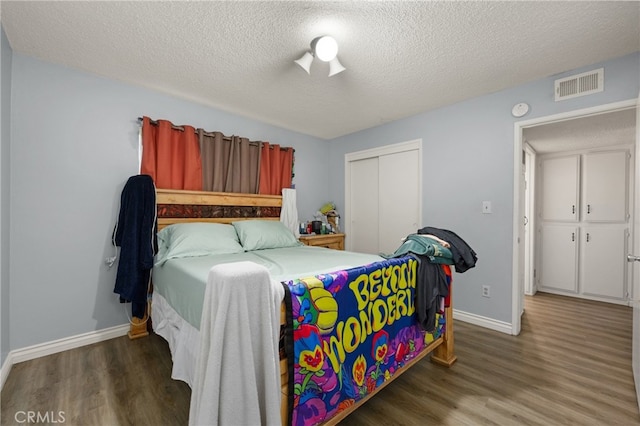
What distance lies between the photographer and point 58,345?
7.20 ft

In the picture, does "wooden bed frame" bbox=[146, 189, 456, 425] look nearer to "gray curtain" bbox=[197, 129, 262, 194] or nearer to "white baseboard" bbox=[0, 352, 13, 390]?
"gray curtain" bbox=[197, 129, 262, 194]

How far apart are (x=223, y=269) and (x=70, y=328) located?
7.34 ft

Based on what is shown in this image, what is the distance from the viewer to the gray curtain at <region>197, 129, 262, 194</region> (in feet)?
9.74

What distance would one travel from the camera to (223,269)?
104cm

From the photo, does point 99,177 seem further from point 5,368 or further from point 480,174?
point 480,174

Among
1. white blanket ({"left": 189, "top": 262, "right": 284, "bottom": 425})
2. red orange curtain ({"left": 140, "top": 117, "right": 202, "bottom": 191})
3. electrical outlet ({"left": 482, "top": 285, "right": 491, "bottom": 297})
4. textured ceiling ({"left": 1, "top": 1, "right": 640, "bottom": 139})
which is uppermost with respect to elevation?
textured ceiling ({"left": 1, "top": 1, "right": 640, "bottom": 139})

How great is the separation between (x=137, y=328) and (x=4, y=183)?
148 cm

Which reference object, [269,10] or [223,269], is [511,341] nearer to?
[223,269]

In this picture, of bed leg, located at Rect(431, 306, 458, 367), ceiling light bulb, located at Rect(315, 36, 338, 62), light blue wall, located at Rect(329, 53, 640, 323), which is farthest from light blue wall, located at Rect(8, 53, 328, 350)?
light blue wall, located at Rect(329, 53, 640, 323)

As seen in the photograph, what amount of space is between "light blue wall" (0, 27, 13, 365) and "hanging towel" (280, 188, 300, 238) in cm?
241

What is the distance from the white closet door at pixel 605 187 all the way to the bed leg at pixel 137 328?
5.53 m

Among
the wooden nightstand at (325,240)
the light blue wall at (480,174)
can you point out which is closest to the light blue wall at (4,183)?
the wooden nightstand at (325,240)

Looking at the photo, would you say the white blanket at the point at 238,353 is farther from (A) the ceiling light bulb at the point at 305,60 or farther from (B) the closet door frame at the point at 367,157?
(B) the closet door frame at the point at 367,157

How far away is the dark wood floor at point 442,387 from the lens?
150 cm
